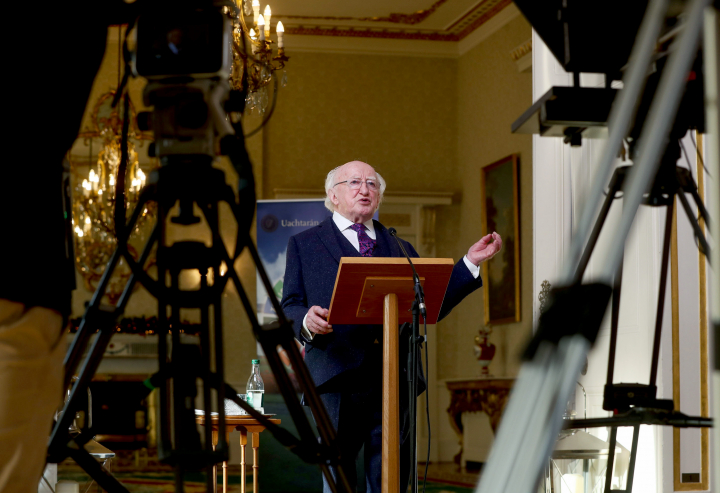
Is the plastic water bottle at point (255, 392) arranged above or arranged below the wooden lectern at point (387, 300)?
below

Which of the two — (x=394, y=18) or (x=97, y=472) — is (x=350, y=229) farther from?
(x=394, y=18)

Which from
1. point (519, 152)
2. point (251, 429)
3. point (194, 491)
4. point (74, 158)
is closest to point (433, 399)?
point (519, 152)

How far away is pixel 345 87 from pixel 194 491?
526cm

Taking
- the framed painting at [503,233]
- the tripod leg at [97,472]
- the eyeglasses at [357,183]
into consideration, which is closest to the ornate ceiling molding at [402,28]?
the framed painting at [503,233]

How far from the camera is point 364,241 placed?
11.0 feet

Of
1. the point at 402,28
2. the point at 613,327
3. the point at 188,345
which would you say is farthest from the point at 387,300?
the point at 402,28

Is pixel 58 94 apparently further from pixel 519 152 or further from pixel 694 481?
pixel 519 152

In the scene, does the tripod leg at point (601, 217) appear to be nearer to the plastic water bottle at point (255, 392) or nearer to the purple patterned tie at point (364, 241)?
the purple patterned tie at point (364, 241)

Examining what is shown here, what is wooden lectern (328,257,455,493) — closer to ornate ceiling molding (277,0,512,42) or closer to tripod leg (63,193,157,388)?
tripod leg (63,193,157,388)

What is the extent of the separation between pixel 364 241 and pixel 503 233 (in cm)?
534

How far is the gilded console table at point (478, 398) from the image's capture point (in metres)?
7.73

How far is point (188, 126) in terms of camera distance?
3.93 ft

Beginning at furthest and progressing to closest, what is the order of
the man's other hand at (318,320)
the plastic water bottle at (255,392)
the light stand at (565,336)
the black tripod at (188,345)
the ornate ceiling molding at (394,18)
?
the ornate ceiling molding at (394,18) → the plastic water bottle at (255,392) → the man's other hand at (318,320) → the black tripod at (188,345) → the light stand at (565,336)

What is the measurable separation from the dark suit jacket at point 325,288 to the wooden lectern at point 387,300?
0.32 meters
